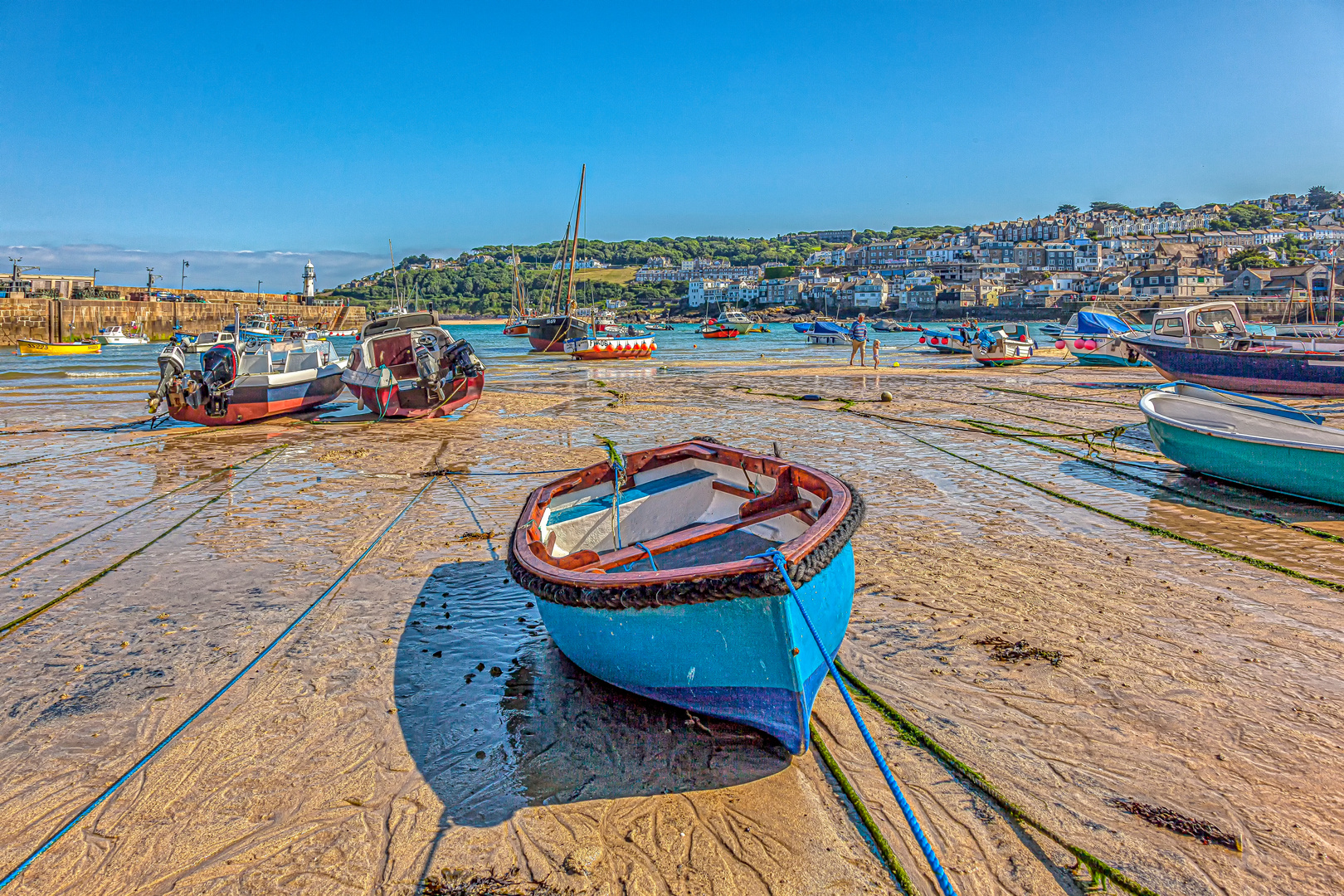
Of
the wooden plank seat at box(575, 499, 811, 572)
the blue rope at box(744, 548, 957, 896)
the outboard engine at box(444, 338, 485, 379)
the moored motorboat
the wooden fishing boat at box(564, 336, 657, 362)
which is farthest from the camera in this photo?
the wooden fishing boat at box(564, 336, 657, 362)

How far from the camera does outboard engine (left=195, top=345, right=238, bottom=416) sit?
1695 centimetres

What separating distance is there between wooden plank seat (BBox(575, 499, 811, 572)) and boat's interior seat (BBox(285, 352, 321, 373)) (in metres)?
16.2

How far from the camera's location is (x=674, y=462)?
723 cm

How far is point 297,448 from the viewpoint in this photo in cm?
1477

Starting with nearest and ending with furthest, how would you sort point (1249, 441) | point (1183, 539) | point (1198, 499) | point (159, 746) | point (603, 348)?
point (159, 746), point (1183, 539), point (1249, 441), point (1198, 499), point (603, 348)

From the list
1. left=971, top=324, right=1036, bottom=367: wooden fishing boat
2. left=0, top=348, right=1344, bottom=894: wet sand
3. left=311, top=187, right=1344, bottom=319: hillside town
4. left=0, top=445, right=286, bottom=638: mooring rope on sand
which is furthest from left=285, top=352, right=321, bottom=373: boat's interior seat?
left=311, top=187, right=1344, bottom=319: hillside town

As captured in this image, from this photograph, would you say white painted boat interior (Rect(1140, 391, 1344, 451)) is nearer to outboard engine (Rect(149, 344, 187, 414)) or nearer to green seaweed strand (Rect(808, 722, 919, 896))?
green seaweed strand (Rect(808, 722, 919, 896))

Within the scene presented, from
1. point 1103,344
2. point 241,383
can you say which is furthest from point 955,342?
point 241,383

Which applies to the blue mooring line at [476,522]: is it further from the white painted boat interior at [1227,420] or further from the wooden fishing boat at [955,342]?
the wooden fishing boat at [955,342]

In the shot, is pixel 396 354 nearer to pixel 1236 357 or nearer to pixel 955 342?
pixel 1236 357

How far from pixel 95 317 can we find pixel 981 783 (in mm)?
77607

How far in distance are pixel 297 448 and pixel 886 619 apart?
12463mm

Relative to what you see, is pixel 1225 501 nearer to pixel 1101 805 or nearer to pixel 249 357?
pixel 1101 805

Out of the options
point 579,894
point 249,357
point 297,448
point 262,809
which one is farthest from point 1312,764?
point 249,357
